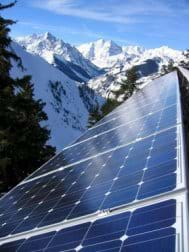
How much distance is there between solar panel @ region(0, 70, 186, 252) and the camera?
6.91m

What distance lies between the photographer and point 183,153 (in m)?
9.48

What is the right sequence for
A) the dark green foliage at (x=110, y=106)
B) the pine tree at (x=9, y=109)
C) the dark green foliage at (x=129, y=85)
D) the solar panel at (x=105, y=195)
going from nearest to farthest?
the solar panel at (x=105, y=195), the pine tree at (x=9, y=109), the dark green foliage at (x=110, y=106), the dark green foliage at (x=129, y=85)

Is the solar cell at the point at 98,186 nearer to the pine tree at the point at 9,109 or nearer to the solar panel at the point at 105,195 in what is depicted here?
the solar panel at the point at 105,195

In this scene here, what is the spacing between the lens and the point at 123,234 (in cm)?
662

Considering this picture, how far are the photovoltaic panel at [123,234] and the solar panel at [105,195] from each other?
0.02 m

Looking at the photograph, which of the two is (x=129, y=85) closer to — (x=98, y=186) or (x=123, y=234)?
(x=98, y=186)

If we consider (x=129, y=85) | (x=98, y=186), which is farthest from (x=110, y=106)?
(x=98, y=186)

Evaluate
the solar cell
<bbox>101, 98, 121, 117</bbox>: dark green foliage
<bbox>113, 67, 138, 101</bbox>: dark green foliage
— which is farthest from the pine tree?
<bbox>113, 67, 138, 101</bbox>: dark green foliage

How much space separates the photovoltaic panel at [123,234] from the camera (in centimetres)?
580

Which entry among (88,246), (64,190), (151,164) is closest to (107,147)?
(64,190)

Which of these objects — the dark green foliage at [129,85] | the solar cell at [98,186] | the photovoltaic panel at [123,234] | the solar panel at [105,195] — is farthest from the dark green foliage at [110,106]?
the photovoltaic panel at [123,234]

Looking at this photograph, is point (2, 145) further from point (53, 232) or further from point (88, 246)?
point (88, 246)

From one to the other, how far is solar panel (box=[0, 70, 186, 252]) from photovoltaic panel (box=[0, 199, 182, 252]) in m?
0.02

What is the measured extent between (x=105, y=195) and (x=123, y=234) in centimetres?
273
